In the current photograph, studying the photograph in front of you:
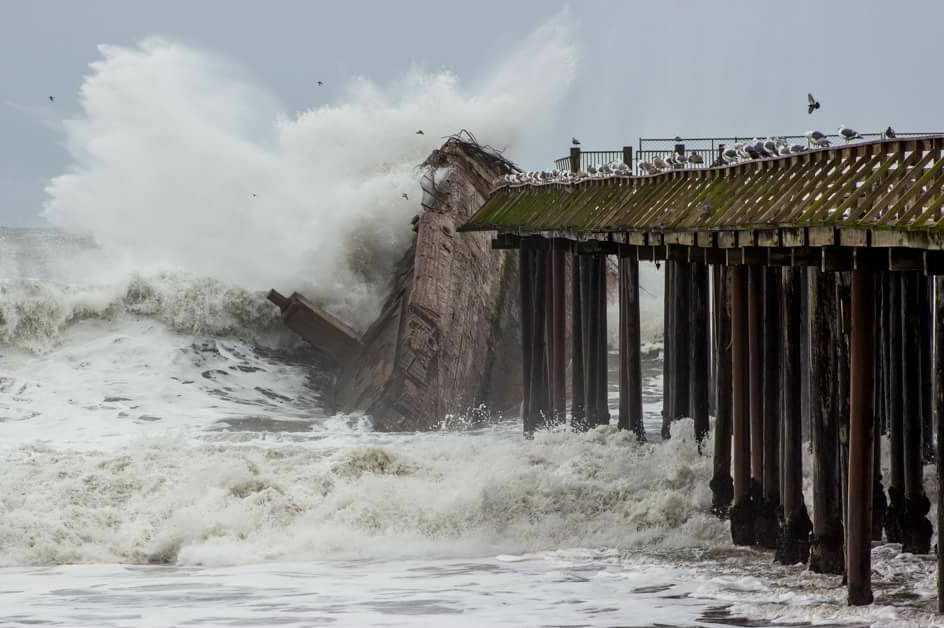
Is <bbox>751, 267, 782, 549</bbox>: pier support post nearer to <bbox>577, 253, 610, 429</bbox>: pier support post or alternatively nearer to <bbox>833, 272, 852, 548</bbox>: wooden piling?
<bbox>833, 272, 852, 548</bbox>: wooden piling

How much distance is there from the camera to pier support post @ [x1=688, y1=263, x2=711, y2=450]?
877 inches

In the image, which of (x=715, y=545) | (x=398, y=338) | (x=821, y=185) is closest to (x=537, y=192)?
(x=398, y=338)

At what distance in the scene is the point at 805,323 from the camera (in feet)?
75.7

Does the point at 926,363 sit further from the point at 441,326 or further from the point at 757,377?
the point at 441,326

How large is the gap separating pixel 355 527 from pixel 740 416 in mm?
5404

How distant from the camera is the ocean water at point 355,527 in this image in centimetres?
1503

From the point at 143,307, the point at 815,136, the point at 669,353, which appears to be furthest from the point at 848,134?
the point at 143,307

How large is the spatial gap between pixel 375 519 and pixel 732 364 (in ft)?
17.2

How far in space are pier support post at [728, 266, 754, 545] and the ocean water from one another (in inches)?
12.6

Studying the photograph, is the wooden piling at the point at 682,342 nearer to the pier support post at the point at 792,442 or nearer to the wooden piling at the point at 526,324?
the wooden piling at the point at 526,324

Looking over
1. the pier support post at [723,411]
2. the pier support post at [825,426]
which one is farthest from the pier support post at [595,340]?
the pier support post at [825,426]

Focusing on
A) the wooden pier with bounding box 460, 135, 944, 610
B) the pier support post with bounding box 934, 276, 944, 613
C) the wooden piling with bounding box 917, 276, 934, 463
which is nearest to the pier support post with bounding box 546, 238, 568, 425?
the wooden pier with bounding box 460, 135, 944, 610

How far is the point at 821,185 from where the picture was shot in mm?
15367

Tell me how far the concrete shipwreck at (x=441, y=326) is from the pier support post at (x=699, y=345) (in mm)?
9502
